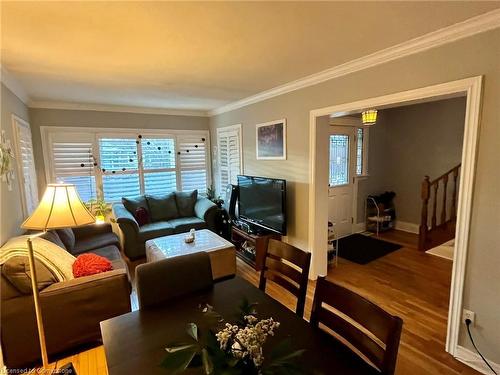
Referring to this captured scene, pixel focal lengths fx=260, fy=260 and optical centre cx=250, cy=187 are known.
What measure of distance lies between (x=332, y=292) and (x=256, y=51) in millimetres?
1929

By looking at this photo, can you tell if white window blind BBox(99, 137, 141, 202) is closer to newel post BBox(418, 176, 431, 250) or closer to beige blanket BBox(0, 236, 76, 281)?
beige blanket BBox(0, 236, 76, 281)

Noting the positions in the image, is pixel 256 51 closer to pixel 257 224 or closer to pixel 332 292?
pixel 332 292

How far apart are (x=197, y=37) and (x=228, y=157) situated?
2987mm

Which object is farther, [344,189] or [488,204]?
[344,189]

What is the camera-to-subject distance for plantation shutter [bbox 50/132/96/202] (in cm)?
413

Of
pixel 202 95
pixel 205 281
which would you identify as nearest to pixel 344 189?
pixel 202 95

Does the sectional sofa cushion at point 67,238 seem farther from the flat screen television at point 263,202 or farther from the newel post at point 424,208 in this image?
the newel post at point 424,208

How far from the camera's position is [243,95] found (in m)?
3.83

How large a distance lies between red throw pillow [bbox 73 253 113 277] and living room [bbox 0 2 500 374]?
0.60 feet

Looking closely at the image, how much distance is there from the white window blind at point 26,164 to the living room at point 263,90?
0.03 metres

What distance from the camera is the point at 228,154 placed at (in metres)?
4.83

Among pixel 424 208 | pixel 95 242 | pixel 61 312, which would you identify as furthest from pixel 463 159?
pixel 95 242

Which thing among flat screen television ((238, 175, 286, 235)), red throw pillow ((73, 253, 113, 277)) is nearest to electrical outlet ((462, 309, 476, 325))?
flat screen television ((238, 175, 286, 235))

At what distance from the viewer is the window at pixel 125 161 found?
165 inches
